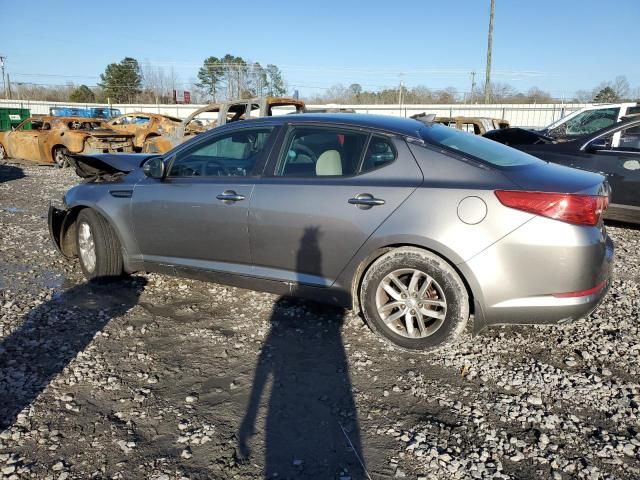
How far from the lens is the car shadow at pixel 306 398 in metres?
2.30

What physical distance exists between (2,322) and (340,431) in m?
2.99

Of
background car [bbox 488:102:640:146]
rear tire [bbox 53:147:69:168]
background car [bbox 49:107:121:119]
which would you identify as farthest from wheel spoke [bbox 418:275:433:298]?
background car [bbox 49:107:121:119]

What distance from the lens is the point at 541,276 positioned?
293 centimetres

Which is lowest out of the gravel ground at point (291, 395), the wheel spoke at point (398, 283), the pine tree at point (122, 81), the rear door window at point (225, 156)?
the gravel ground at point (291, 395)

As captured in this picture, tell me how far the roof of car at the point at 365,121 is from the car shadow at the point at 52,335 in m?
2.07

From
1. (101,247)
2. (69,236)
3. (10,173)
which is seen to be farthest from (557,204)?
(10,173)

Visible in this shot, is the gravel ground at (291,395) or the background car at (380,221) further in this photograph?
the background car at (380,221)

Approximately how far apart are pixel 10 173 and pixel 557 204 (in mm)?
14547

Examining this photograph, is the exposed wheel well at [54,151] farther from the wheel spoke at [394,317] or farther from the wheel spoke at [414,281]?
the wheel spoke at [414,281]

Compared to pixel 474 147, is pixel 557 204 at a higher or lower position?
lower

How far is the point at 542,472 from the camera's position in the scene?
87.6 inches

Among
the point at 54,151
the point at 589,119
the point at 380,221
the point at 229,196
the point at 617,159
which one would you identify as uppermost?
the point at 589,119

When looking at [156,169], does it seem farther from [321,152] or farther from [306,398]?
[306,398]

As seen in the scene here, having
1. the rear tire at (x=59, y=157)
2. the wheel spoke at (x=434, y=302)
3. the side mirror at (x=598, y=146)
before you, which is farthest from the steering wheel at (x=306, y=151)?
the rear tire at (x=59, y=157)
